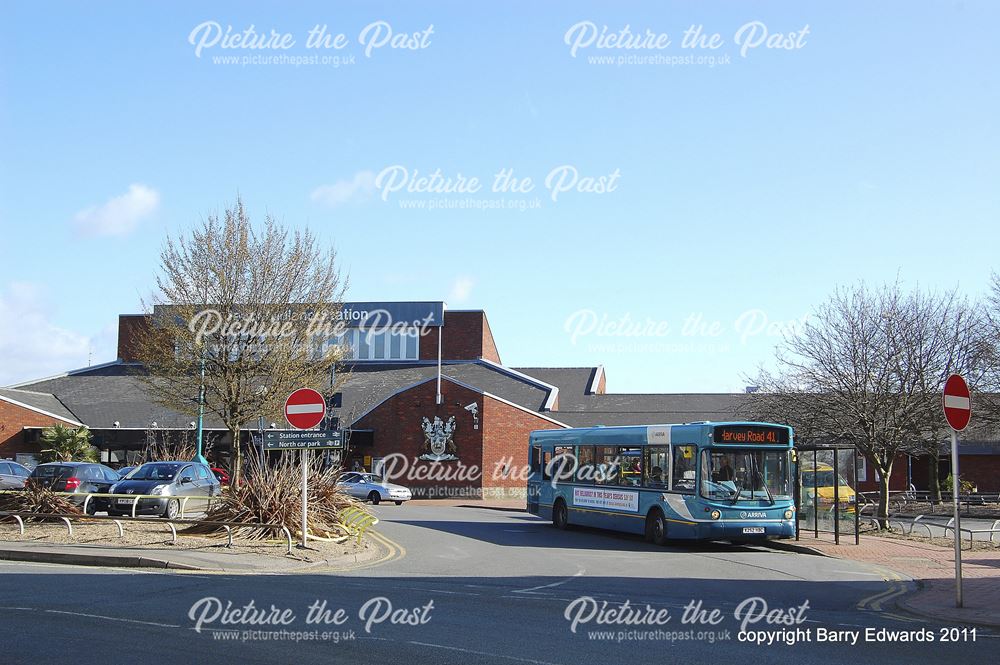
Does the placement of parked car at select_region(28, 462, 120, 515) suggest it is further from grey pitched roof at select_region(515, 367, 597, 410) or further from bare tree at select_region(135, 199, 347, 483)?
grey pitched roof at select_region(515, 367, 597, 410)

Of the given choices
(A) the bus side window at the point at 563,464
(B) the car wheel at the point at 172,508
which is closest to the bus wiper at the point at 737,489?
(A) the bus side window at the point at 563,464

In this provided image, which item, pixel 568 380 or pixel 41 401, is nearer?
pixel 41 401

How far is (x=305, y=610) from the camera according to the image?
36.1 ft

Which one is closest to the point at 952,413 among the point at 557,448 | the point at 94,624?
the point at 94,624

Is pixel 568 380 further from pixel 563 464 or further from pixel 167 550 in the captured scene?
pixel 167 550

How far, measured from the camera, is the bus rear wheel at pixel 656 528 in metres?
21.4

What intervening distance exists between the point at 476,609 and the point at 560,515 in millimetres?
15198

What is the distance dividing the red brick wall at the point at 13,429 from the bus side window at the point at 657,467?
37.8 metres

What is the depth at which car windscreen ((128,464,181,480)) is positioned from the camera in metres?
24.7

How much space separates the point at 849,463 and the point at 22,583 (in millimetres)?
19614

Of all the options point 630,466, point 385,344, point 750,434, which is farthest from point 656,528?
point 385,344

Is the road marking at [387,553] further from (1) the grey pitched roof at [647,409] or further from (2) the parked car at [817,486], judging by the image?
(1) the grey pitched roof at [647,409]

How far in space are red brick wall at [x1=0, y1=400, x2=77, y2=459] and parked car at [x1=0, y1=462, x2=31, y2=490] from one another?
19.5m

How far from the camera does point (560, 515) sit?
26.4 m
